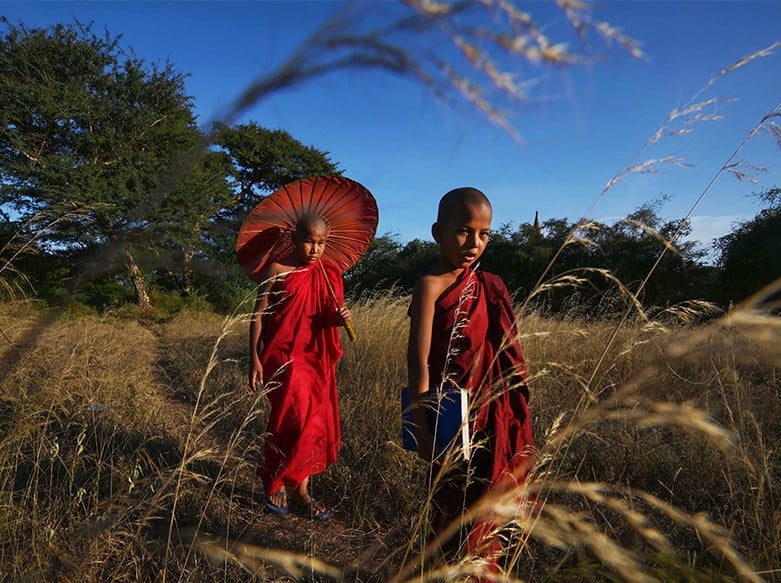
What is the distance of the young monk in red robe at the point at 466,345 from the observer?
5.72 feet

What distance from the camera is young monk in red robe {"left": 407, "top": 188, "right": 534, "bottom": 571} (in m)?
1.74

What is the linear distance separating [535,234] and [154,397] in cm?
1218

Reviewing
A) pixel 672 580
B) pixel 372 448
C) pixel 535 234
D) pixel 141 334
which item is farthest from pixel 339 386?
pixel 535 234

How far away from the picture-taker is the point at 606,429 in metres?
3.24

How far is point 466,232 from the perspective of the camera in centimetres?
177

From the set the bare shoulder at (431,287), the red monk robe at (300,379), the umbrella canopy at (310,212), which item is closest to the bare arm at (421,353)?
the bare shoulder at (431,287)

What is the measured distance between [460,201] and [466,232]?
4.4 inches

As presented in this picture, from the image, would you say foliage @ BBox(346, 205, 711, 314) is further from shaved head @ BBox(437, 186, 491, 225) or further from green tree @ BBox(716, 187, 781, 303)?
shaved head @ BBox(437, 186, 491, 225)

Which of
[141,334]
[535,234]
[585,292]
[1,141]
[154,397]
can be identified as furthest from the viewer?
[535,234]

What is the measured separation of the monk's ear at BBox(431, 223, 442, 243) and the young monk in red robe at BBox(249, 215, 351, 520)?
968mm

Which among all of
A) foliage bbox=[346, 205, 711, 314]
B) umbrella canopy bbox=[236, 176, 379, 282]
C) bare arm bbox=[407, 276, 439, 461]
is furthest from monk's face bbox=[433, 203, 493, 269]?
foliage bbox=[346, 205, 711, 314]

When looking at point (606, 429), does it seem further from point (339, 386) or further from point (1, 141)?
point (1, 141)

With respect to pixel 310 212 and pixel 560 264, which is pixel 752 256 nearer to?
pixel 560 264

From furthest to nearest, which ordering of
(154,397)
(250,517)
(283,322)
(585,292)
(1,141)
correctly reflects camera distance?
1. (1,141)
2. (585,292)
3. (154,397)
4. (283,322)
5. (250,517)
